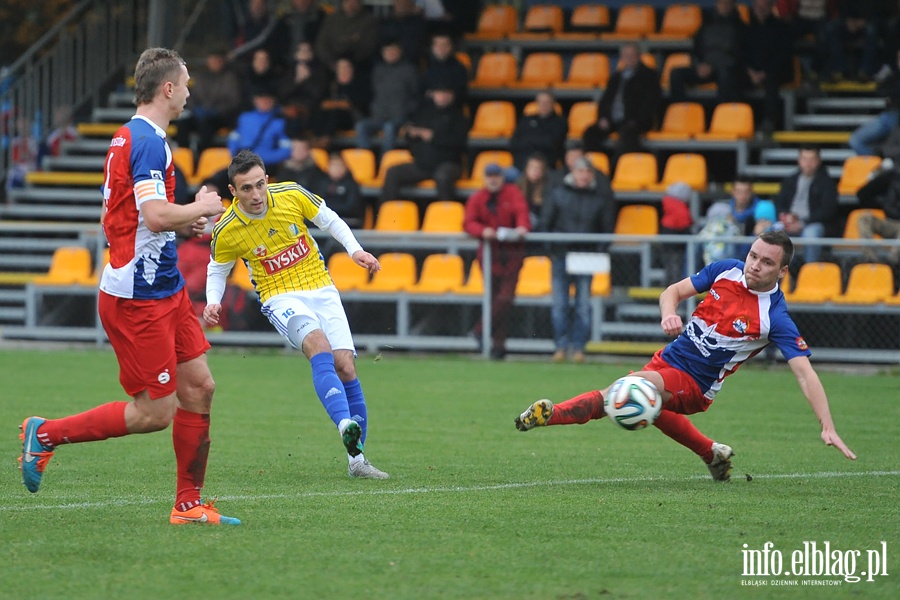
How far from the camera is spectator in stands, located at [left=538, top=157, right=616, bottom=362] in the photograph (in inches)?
585

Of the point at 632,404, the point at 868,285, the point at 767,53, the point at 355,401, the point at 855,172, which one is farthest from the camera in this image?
the point at 767,53

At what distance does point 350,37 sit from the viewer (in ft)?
63.5

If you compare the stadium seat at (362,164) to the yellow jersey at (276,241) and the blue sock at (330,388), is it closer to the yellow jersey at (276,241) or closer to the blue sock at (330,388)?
the yellow jersey at (276,241)

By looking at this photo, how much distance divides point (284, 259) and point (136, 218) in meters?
2.22

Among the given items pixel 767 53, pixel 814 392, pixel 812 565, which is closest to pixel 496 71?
pixel 767 53

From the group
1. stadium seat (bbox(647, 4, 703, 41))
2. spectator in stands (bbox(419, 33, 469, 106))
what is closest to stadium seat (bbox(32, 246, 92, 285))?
spectator in stands (bbox(419, 33, 469, 106))

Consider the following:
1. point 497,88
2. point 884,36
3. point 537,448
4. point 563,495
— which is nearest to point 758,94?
point 884,36

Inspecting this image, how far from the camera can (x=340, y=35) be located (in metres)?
19.4

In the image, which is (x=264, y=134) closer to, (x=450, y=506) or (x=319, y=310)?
(x=319, y=310)

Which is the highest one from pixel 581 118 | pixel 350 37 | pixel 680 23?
pixel 680 23

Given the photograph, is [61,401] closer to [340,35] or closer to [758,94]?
[340,35]

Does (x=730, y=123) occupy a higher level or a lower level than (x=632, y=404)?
higher

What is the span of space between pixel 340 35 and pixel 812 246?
8.08m

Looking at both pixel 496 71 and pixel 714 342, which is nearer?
pixel 714 342
